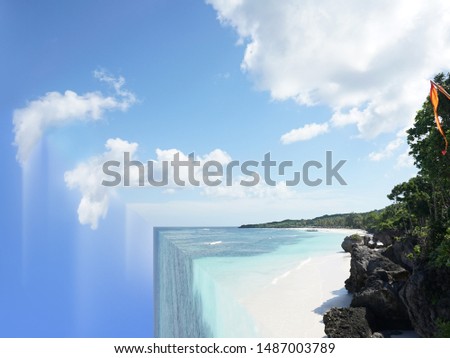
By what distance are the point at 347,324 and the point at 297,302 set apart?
10202 mm

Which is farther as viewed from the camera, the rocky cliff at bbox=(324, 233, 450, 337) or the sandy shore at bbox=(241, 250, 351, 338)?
the sandy shore at bbox=(241, 250, 351, 338)

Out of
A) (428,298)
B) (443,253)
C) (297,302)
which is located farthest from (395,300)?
(297,302)

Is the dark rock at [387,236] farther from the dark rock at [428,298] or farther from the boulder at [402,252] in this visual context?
the dark rock at [428,298]

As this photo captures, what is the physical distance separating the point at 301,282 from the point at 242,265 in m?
18.4

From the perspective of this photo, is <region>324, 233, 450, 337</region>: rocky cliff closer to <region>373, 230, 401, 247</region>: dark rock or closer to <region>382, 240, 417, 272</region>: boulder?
<region>382, 240, 417, 272</region>: boulder

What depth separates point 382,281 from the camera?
16578mm

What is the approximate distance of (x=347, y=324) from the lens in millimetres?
13453

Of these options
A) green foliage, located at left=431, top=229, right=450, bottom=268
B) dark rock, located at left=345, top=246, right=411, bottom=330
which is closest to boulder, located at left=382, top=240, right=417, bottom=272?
dark rock, located at left=345, top=246, right=411, bottom=330

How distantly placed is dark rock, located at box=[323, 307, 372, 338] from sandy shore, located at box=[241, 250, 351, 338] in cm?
224

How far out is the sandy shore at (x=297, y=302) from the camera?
17.6 m

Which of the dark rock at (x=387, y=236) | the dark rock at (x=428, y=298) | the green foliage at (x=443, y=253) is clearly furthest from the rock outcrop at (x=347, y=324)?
the dark rock at (x=387, y=236)

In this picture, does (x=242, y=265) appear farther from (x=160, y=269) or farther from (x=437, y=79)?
(x=437, y=79)

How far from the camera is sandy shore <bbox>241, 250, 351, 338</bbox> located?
17578 mm

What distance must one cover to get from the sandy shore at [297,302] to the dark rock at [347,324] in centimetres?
224
